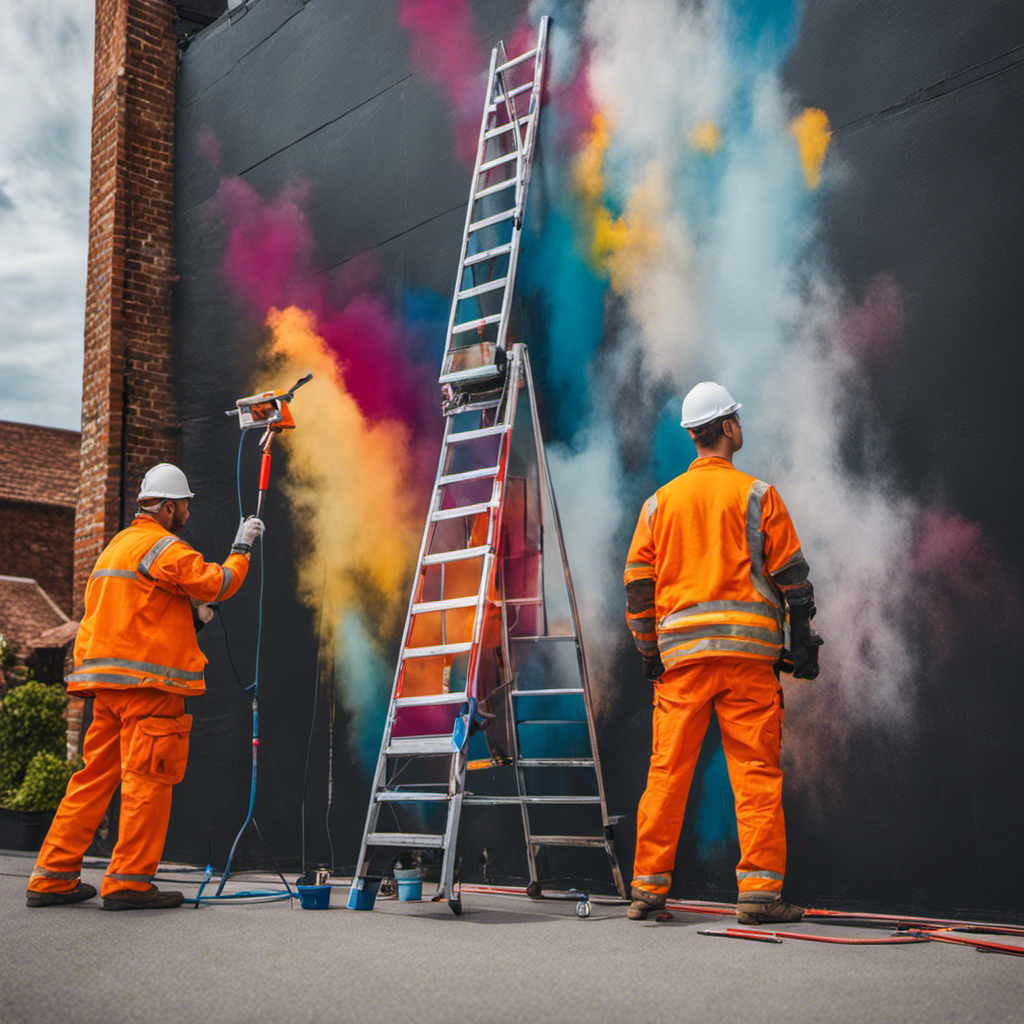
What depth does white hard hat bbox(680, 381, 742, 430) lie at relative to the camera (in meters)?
3.94

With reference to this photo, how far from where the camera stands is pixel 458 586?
5215 millimetres

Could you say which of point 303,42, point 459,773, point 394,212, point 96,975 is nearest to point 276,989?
point 96,975

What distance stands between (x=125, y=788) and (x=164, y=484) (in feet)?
4.06

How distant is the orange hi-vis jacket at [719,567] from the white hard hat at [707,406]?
147 mm

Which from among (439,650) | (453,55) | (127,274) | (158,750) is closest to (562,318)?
(439,650)

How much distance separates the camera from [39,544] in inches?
952

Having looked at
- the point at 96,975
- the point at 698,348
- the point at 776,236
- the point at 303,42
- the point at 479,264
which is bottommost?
the point at 96,975

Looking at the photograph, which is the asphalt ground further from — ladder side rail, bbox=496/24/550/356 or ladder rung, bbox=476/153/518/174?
ladder rung, bbox=476/153/518/174

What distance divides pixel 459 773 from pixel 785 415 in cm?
180

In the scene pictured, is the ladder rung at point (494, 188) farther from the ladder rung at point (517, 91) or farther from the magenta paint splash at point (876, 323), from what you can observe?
the magenta paint splash at point (876, 323)

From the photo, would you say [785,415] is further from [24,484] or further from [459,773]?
[24,484]

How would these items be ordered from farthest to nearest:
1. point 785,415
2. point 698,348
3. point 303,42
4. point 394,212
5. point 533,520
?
point 303,42 → point 394,212 → point 533,520 → point 698,348 → point 785,415

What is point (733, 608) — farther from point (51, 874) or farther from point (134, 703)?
point (51, 874)

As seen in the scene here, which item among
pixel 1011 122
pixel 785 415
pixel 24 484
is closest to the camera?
pixel 1011 122
